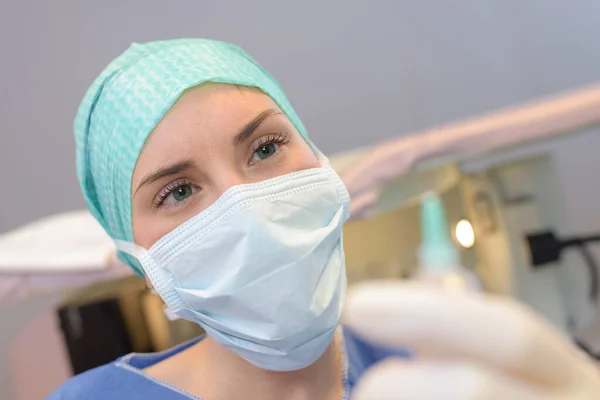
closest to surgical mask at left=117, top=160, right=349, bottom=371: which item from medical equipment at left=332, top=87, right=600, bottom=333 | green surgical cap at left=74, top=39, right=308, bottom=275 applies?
green surgical cap at left=74, top=39, right=308, bottom=275

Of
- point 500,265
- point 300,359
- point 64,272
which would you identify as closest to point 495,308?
point 300,359

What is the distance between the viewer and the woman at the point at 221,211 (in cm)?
70

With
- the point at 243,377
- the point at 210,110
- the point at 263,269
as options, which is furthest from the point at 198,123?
the point at 243,377

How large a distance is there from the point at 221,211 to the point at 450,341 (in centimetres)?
44

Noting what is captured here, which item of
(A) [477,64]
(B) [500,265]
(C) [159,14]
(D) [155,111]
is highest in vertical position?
(C) [159,14]

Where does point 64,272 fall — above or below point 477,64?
below

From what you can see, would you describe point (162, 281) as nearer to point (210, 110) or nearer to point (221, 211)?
point (221, 211)

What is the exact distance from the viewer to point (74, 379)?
890 millimetres

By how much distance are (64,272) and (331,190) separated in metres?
0.67

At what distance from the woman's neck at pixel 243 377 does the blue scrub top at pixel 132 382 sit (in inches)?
0.5

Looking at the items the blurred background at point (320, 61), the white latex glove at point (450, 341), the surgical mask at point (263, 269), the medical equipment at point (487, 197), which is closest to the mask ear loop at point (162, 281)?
the surgical mask at point (263, 269)

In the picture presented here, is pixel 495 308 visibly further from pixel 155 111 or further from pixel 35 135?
pixel 35 135

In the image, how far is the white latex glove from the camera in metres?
0.32

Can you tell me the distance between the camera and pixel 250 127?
0.76m
